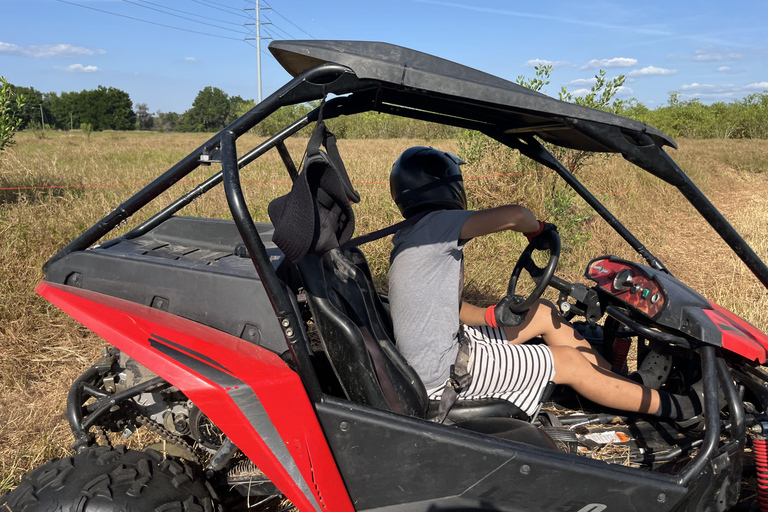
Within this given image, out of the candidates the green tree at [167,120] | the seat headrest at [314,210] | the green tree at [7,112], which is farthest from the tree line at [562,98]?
the green tree at [167,120]

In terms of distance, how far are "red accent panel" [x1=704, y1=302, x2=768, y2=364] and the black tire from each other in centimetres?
178

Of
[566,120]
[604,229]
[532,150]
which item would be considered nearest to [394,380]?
[566,120]

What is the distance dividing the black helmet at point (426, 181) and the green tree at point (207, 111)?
7323cm

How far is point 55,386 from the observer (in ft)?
9.95

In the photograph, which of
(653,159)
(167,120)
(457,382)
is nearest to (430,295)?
(457,382)

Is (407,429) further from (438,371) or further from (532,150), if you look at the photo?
(532,150)

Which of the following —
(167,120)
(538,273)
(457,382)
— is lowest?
(457,382)

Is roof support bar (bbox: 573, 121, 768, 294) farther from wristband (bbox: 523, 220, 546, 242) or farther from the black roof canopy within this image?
wristband (bbox: 523, 220, 546, 242)

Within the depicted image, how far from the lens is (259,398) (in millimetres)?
1432

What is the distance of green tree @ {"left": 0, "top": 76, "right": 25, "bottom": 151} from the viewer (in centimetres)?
548

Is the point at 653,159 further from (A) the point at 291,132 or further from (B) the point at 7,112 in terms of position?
(B) the point at 7,112

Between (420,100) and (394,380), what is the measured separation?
1020mm

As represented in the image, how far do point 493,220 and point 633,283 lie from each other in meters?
0.62

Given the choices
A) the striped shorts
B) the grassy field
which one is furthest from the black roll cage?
the grassy field
